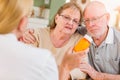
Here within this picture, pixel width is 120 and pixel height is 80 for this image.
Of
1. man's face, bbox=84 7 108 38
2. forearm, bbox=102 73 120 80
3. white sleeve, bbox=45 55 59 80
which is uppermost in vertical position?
man's face, bbox=84 7 108 38

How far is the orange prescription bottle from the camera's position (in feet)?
5.84

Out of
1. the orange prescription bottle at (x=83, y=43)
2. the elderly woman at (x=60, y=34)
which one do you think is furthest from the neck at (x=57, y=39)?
the orange prescription bottle at (x=83, y=43)

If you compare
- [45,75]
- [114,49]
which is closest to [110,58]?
[114,49]

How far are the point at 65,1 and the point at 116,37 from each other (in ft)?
1.41

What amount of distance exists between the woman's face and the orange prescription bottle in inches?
3.5

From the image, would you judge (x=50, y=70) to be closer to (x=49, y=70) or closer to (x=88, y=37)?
(x=49, y=70)

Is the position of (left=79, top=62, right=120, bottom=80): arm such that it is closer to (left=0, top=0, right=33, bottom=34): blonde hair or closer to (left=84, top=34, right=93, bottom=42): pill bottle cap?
(left=84, top=34, right=93, bottom=42): pill bottle cap

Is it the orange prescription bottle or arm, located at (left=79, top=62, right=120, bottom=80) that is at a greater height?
the orange prescription bottle

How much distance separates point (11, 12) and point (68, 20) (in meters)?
0.94

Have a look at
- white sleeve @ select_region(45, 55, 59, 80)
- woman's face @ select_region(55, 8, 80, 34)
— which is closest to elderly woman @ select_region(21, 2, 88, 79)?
woman's face @ select_region(55, 8, 80, 34)

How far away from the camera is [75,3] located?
5.80ft

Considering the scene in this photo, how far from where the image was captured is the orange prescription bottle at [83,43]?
178 centimetres

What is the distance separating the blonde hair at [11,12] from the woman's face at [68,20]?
0.89 meters

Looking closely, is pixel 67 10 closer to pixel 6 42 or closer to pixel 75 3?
pixel 75 3
